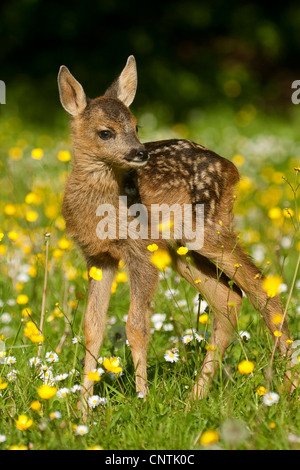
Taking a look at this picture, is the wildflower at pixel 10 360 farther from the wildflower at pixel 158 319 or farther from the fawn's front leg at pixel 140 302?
the wildflower at pixel 158 319

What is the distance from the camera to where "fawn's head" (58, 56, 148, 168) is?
4.29 meters

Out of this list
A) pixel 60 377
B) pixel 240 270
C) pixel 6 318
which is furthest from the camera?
pixel 6 318

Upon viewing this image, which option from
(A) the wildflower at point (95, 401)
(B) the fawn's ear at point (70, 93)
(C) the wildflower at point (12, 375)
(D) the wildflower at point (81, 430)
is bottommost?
(D) the wildflower at point (81, 430)

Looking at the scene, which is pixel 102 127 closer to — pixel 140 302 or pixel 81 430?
pixel 140 302

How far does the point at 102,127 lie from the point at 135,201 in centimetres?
48

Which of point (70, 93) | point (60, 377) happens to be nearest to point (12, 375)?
point (60, 377)

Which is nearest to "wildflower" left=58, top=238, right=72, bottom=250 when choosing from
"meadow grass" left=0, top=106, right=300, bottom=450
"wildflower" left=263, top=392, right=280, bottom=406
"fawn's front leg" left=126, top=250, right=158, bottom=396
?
"meadow grass" left=0, top=106, right=300, bottom=450

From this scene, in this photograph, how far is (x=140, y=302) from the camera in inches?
171

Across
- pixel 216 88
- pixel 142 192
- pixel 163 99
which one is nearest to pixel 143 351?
pixel 142 192

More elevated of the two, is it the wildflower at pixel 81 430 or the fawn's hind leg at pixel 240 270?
the fawn's hind leg at pixel 240 270

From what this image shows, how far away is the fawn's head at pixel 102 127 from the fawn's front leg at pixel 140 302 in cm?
59

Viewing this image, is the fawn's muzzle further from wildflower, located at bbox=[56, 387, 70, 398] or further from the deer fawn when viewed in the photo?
wildflower, located at bbox=[56, 387, 70, 398]

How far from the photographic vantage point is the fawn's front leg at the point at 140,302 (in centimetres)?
424

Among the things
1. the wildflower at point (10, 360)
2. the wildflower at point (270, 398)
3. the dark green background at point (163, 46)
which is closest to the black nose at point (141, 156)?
the wildflower at point (10, 360)
